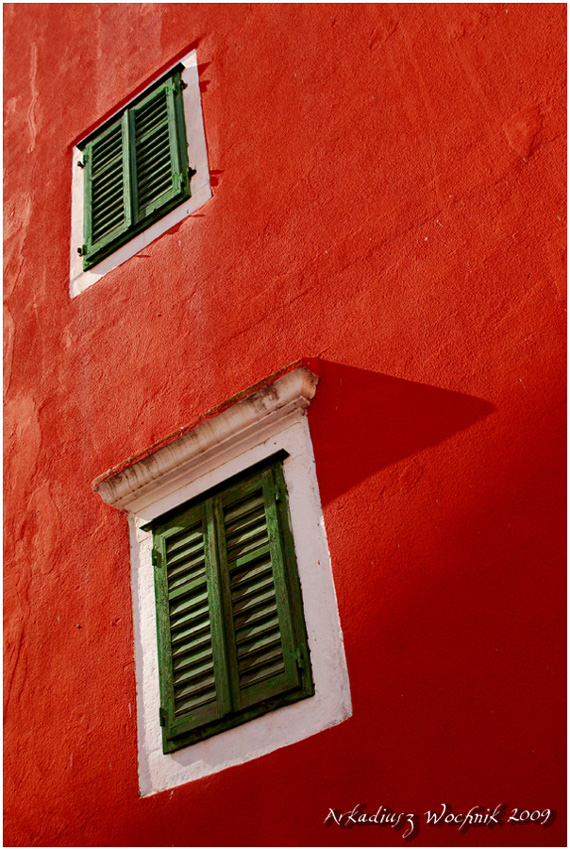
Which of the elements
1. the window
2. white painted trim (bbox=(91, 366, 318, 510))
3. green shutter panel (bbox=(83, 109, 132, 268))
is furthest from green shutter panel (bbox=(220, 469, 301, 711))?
green shutter panel (bbox=(83, 109, 132, 268))

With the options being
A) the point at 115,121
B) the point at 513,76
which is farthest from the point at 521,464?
the point at 115,121

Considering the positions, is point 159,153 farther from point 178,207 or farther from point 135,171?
point 178,207

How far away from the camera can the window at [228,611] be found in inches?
179

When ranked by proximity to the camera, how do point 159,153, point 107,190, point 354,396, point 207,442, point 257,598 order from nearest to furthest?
point 257,598
point 354,396
point 207,442
point 159,153
point 107,190

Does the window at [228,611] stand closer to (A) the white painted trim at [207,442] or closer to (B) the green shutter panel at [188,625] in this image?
(B) the green shutter panel at [188,625]

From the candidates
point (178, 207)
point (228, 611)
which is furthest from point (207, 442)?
point (178, 207)

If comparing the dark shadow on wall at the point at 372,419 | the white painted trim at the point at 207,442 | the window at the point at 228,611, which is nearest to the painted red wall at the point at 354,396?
the dark shadow on wall at the point at 372,419

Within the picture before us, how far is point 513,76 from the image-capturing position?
17.0 feet

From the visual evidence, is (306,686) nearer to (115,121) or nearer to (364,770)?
(364,770)

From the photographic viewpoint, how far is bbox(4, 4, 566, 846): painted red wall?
4012 mm

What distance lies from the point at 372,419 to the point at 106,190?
3.16 metres

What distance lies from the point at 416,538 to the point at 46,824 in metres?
2.35

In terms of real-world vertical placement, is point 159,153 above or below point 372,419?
above

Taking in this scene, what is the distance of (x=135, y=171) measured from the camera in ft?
22.5
